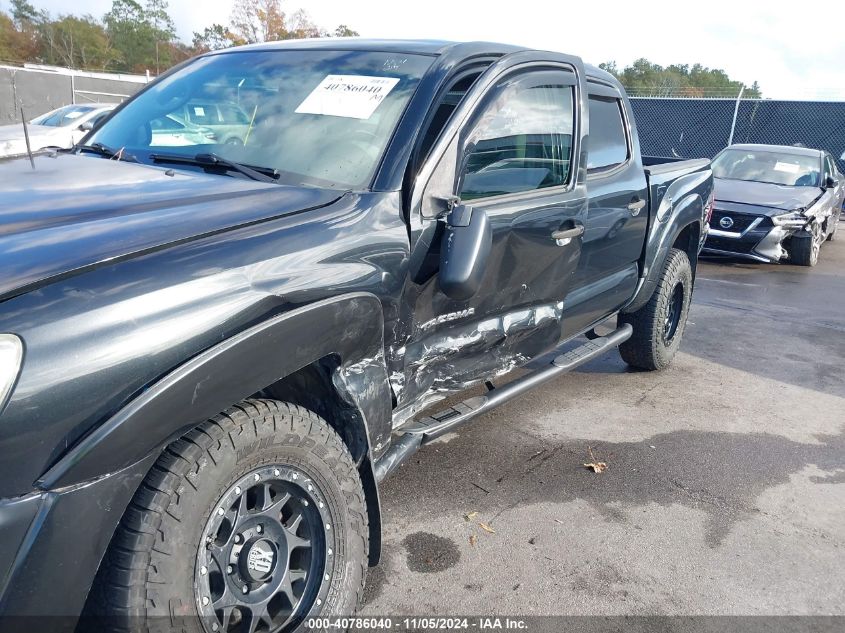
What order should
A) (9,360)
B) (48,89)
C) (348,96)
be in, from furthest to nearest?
1. (48,89)
2. (348,96)
3. (9,360)

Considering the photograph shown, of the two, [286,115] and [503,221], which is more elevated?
[286,115]

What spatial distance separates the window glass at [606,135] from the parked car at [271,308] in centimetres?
23

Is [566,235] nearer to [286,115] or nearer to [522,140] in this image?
[522,140]

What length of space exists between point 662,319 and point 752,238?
199 inches

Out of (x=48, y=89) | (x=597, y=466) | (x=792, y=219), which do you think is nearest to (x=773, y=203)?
(x=792, y=219)

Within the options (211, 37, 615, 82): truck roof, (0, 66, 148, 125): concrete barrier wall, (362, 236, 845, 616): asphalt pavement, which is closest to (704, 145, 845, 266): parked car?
(362, 236, 845, 616): asphalt pavement

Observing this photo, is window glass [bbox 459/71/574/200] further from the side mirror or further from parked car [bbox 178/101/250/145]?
parked car [bbox 178/101/250/145]

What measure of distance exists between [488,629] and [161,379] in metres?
1.48

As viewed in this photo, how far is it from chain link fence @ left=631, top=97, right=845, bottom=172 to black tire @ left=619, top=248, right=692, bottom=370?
12.0m

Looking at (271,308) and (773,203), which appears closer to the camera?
(271,308)

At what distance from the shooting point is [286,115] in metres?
2.76

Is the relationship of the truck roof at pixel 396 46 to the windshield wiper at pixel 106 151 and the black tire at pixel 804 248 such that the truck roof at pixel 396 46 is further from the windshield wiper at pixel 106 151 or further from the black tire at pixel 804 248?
the black tire at pixel 804 248

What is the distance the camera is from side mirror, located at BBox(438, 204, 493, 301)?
2.35m

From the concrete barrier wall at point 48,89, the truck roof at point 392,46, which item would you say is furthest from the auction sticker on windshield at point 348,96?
the concrete barrier wall at point 48,89
